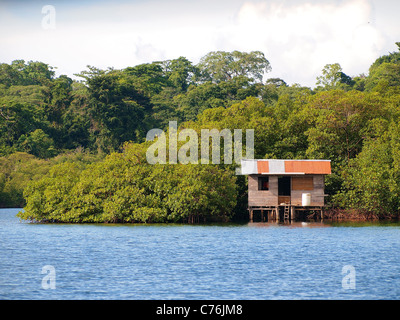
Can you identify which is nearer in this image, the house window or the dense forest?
the dense forest

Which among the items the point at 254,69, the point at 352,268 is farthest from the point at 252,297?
the point at 254,69

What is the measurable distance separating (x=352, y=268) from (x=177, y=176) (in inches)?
741

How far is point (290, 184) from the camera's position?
125 feet

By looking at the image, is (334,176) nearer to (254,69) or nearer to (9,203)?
(9,203)

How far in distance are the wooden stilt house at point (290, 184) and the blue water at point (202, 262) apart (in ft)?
14.2

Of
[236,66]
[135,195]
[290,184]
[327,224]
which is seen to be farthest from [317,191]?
[236,66]

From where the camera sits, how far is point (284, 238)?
92.7 ft

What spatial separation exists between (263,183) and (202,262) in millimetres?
17472

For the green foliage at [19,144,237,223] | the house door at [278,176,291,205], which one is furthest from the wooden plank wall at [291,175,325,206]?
the green foliage at [19,144,237,223]

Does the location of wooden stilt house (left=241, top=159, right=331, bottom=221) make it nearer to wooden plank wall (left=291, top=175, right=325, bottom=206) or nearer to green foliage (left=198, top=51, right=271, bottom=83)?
wooden plank wall (left=291, top=175, right=325, bottom=206)

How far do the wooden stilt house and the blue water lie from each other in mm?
4341

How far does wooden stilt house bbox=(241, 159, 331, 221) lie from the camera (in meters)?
36.8

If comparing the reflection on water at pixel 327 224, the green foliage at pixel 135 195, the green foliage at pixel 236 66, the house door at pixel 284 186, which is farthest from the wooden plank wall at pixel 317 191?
the green foliage at pixel 236 66
